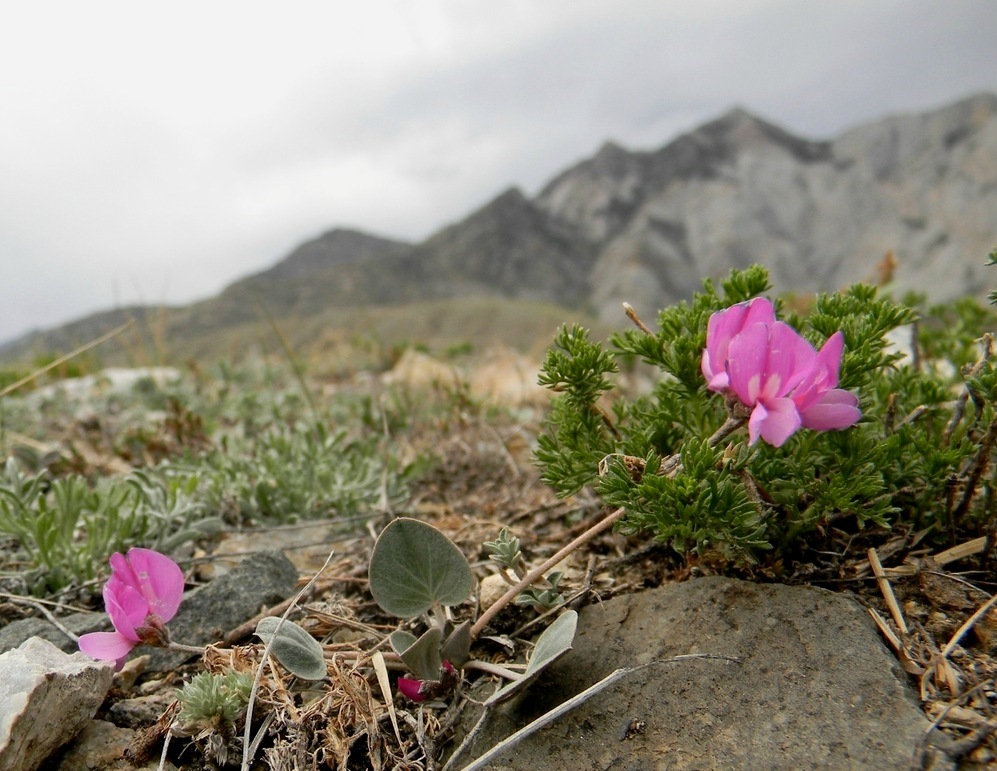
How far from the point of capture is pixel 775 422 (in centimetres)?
124

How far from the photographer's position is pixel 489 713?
142 cm

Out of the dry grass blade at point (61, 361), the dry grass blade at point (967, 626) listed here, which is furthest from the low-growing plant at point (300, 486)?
the dry grass blade at point (967, 626)

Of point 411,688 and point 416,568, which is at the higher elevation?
point 416,568

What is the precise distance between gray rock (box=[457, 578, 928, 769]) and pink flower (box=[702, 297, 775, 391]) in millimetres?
528

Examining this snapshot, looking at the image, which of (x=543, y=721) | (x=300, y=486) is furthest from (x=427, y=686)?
(x=300, y=486)

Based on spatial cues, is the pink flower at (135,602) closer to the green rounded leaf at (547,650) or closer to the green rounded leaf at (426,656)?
the green rounded leaf at (426,656)

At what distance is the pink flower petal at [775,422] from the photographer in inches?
47.5

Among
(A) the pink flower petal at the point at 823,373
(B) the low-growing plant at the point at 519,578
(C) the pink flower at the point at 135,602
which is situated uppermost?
(A) the pink flower petal at the point at 823,373

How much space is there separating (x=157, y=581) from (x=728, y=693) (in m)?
1.29

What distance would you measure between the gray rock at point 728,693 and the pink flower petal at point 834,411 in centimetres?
42

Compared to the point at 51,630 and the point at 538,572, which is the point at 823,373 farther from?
the point at 51,630

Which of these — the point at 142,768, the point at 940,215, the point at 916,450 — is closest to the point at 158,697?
the point at 142,768

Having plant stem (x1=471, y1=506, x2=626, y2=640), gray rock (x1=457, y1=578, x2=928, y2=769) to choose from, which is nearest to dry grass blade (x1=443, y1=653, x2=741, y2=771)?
gray rock (x1=457, y1=578, x2=928, y2=769)

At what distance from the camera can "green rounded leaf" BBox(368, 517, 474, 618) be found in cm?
154
